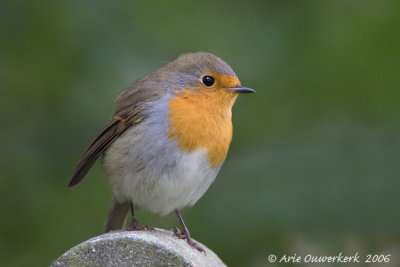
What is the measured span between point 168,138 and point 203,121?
272mm

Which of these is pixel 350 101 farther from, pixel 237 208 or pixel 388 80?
pixel 237 208

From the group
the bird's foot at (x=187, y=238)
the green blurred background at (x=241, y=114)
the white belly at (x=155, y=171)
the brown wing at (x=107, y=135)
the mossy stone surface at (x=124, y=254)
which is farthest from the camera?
the green blurred background at (x=241, y=114)

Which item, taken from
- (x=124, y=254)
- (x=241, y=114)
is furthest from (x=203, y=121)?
(x=124, y=254)

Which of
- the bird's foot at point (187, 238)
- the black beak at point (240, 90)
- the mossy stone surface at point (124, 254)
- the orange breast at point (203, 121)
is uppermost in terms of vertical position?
the black beak at point (240, 90)

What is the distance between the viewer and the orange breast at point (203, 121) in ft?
13.1

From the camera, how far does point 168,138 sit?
3.96 metres

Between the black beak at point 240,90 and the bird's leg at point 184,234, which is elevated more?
the black beak at point 240,90

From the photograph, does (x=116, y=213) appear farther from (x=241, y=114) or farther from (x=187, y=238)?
(x=241, y=114)

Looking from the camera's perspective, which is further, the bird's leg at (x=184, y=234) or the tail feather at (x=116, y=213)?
the tail feather at (x=116, y=213)

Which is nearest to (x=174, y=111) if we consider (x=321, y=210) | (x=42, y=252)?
(x=321, y=210)

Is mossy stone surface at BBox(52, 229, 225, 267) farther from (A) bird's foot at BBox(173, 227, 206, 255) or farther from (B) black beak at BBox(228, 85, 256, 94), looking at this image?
(B) black beak at BBox(228, 85, 256, 94)

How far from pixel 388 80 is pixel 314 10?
0.82m

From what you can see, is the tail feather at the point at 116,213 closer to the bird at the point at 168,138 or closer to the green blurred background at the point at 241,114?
the bird at the point at 168,138

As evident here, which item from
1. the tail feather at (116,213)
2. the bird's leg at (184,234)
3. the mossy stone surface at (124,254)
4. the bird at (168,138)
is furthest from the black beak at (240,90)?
the mossy stone surface at (124,254)
